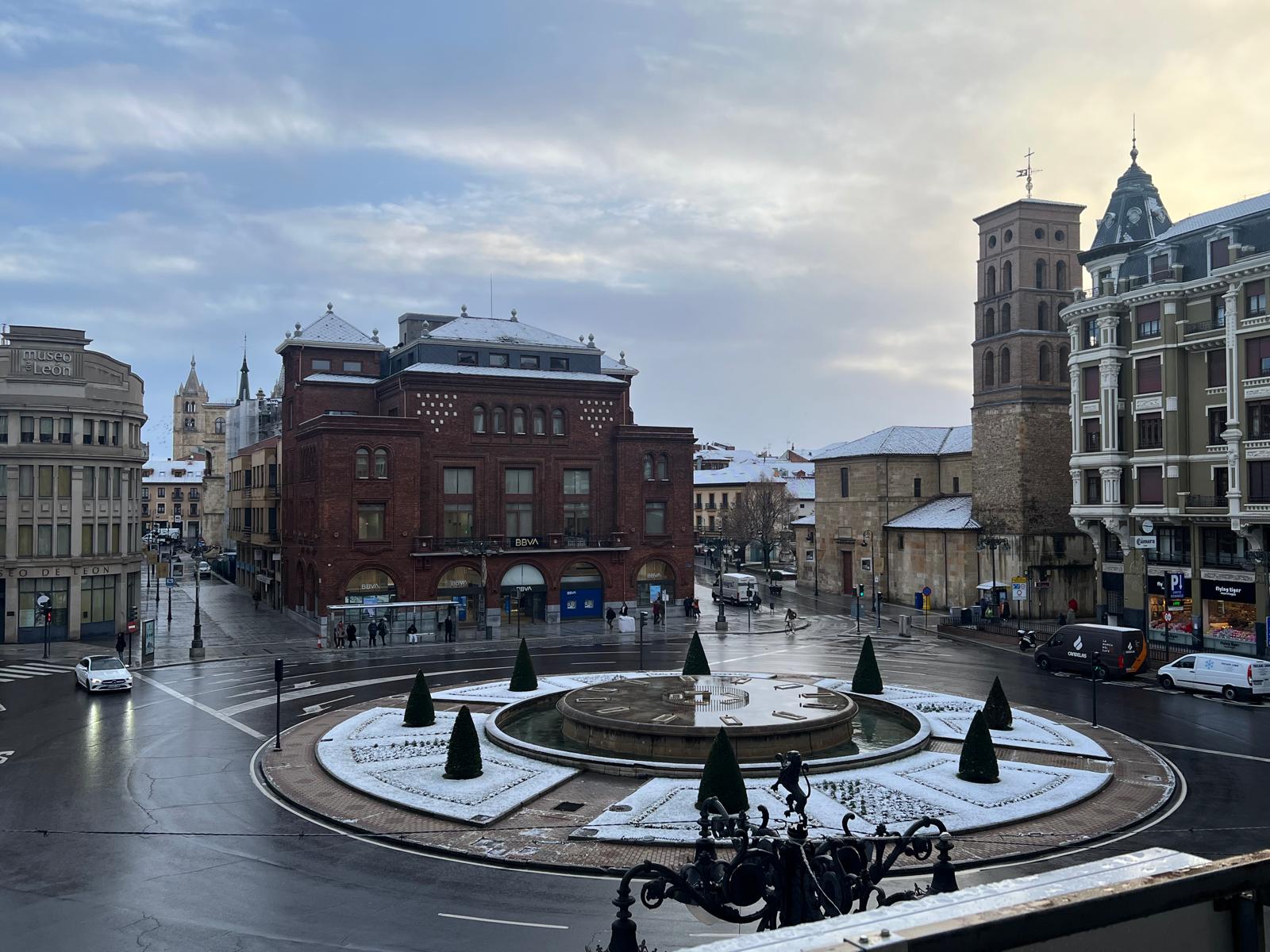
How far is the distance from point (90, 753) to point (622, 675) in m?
18.9

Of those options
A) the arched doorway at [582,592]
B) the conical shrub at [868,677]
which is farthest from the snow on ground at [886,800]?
the arched doorway at [582,592]

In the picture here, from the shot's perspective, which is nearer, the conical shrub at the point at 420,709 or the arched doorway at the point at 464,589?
the conical shrub at the point at 420,709

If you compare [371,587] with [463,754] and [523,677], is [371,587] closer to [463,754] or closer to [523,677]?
[523,677]

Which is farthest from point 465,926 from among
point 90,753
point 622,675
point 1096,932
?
point 622,675

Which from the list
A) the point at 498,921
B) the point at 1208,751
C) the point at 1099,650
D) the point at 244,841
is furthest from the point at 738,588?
the point at 498,921

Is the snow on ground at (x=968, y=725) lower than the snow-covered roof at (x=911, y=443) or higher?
lower

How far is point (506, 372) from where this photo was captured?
61875 mm

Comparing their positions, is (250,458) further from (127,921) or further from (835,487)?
(127,921)

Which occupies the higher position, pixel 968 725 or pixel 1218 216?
pixel 1218 216

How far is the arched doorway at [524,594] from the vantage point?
59812mm

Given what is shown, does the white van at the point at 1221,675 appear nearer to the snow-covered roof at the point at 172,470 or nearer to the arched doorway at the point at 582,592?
the arched doorway at the point at 582,592

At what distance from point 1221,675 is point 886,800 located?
71.1ft

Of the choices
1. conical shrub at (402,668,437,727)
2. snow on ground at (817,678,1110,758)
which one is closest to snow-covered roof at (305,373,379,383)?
conical shrub at (402,668,437,727)

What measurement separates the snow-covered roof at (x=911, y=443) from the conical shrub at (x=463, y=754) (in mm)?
55300
